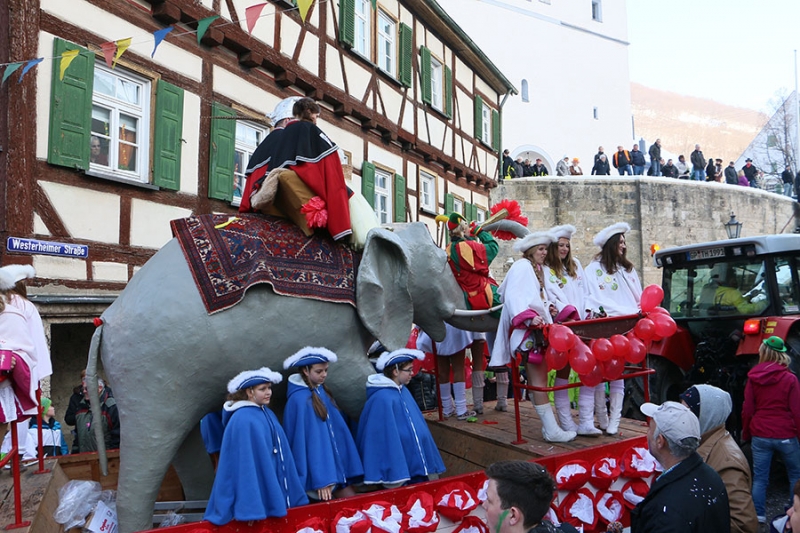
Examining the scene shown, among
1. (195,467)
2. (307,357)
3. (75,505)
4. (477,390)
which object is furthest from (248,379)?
(477,390)

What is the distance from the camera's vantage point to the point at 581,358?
4.18 metres

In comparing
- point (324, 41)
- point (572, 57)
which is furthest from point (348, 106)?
point (572, 57)

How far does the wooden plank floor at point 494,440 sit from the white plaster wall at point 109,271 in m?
4.12

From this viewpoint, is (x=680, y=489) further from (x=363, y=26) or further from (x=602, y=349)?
(x=363, y=26)

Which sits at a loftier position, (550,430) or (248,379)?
(248,379)

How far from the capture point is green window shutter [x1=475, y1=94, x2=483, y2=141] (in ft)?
55.9

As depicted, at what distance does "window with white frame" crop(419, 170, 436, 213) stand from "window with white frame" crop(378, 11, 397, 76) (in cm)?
251

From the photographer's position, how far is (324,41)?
10.8 meters

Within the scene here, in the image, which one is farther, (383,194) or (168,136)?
(383,194)

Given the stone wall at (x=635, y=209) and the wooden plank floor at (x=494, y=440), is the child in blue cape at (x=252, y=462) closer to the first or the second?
the wooden plank floor at (x=494, y=440)

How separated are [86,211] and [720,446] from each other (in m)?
6.52

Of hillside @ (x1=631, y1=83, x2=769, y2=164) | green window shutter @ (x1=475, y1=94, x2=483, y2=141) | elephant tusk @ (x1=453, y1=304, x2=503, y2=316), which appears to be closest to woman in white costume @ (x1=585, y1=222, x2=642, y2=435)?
elephant tusk @ (x1=453, y1=304, x2=503, y2=316)

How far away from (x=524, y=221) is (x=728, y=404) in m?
Answer: 2.18

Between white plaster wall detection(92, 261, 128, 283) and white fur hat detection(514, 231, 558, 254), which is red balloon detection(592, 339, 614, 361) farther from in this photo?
white plaster wall detection(92, 261, 128, 283)
